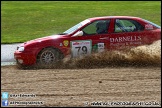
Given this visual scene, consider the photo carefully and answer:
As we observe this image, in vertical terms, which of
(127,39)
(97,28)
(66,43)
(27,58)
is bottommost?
(27,58)

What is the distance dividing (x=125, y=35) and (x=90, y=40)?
1.05 metres

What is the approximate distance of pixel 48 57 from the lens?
11.5 meters

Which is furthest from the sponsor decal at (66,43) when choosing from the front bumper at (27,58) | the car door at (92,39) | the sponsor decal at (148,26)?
the sponsor decal at (148,26)

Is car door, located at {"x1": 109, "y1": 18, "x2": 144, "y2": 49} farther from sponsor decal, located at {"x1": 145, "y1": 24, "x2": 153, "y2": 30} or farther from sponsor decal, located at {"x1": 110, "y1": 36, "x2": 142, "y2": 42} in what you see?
sponsor decal, located at {"x1": 145, "y1": 24, "x2": 153, "y2": 30}

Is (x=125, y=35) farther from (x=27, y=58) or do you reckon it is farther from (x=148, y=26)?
(x=27, y=58)

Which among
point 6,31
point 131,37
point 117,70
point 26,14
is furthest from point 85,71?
point 26,14

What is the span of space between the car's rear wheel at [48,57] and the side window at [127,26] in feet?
6.18

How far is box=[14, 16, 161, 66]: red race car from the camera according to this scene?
37.9ft

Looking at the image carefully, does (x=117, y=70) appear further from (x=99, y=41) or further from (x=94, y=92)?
(x=94, y=92)

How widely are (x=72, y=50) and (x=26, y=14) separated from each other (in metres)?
20.0

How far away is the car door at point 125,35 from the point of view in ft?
38.5

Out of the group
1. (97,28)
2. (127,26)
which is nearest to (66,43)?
(97,28)

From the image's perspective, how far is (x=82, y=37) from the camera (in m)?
11.7

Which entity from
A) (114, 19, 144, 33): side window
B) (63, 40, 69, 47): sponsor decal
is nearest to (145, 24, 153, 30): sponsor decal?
(114, 19, 144, 33): side window
